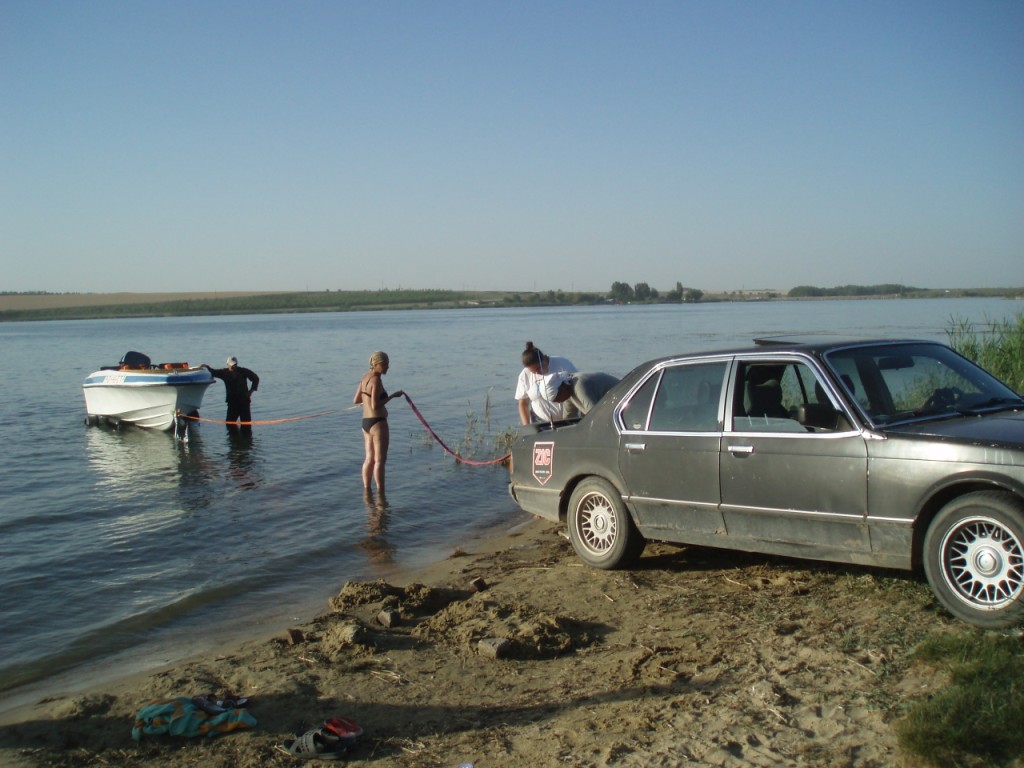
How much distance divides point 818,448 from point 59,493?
41.4 ft

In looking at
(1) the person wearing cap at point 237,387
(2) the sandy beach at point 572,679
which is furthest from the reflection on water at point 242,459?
(2) the sandy beach at point 572,679

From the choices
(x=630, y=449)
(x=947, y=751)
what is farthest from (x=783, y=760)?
(x=630, y=449)

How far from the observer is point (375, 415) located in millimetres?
12852

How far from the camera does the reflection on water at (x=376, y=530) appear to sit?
402 inches

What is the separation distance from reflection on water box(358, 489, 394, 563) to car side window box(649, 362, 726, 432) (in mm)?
4043

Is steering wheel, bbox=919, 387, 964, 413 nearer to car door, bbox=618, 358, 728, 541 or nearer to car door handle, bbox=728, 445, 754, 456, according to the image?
car door handle, bbox=728, 445, 754, 456

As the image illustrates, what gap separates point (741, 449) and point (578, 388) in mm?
3857

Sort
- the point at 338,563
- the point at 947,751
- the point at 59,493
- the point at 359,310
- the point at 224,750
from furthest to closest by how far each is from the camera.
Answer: the point at 359,310, the point at 59,493, the point at 338,563, the point at 224,750, the point at 947,751

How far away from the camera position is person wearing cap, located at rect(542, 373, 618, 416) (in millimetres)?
10227

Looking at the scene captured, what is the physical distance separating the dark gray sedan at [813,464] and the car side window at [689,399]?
0.04ft

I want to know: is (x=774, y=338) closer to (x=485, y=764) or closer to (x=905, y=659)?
(x=905, y=659)

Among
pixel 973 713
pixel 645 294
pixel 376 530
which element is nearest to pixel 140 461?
pixel 376 530

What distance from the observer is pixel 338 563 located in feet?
32.4

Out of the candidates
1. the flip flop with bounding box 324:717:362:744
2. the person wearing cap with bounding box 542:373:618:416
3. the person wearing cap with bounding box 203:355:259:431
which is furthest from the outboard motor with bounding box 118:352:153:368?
the flip flop with bounding box 324:717:362:744
